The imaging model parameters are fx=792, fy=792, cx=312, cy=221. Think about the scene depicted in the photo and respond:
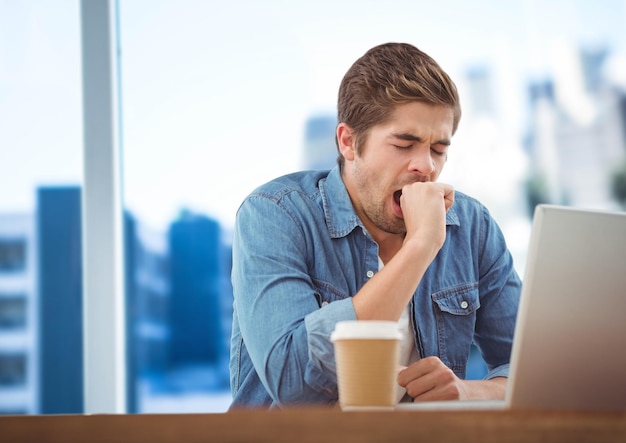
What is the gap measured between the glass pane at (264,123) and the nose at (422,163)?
1.46 meters

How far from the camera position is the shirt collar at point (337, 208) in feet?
5.92

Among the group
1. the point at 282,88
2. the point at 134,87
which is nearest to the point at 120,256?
the point at 134,87

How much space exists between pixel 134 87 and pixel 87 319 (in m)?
0.94

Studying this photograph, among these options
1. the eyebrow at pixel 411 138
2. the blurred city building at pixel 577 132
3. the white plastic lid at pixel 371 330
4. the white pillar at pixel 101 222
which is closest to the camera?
the white plastic lid at pixel 371 330

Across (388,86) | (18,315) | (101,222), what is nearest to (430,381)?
(388,86)

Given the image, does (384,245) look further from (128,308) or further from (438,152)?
(128,308)

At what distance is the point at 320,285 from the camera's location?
1.72 metres

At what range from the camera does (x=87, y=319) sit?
3.01 meters

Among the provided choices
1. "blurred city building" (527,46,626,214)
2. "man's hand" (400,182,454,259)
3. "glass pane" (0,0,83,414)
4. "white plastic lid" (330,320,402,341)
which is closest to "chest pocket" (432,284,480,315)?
"man's hand" (400,182,454,259)

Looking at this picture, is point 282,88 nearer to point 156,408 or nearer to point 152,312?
point 152,312

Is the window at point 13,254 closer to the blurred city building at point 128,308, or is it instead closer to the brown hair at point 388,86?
the blurred city building at point 128,308

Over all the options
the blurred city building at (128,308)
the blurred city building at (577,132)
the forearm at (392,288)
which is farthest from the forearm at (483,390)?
the blurred city building at (577,132)

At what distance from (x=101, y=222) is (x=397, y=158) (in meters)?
1.56

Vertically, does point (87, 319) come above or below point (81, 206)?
below
